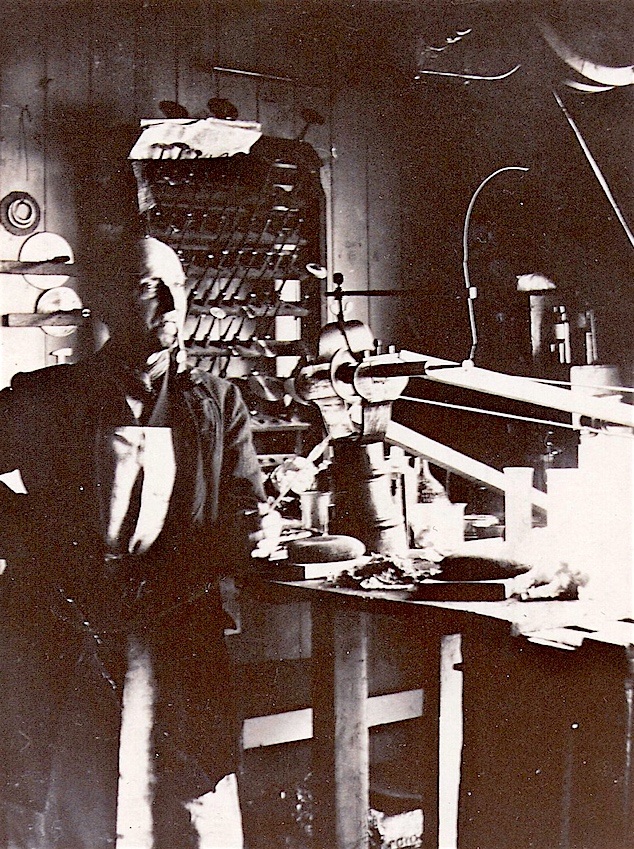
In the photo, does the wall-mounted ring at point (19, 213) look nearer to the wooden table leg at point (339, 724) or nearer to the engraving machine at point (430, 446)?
the engraving machine at point (430, 446)

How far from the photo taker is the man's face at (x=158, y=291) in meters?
1.69

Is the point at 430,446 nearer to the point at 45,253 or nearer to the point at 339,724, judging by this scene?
the point at 339,724

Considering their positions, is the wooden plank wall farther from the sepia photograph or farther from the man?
the man

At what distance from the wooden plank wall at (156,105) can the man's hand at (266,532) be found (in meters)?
0.43

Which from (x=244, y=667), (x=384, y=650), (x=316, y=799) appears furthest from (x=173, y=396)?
(x=316, y=799)

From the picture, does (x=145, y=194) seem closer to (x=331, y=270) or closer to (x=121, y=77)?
(x=121, y=77)

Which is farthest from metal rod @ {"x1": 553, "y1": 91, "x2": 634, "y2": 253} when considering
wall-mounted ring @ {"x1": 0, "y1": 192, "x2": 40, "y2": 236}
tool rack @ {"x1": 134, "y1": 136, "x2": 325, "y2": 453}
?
wall-mounted ring @ {"x1": 0, "y1": 192, "x2": 40, "y2": 236}

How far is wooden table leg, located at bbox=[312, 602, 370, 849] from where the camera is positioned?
174cm

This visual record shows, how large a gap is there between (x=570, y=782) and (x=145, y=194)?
155 cm

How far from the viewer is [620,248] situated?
180cm

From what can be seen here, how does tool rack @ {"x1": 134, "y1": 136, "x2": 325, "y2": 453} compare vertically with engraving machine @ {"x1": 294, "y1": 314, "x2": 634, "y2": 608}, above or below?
above

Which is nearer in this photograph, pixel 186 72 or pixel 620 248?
pixel 186 72

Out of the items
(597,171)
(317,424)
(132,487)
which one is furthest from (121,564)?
(597,171)

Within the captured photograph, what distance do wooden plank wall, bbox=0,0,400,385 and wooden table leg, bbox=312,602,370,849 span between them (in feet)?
2.08
